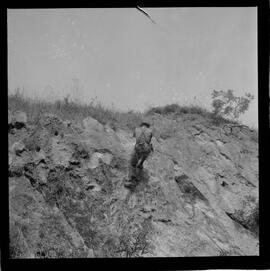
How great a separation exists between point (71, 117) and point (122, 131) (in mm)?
700

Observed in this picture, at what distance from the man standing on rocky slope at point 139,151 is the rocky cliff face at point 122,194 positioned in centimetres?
8

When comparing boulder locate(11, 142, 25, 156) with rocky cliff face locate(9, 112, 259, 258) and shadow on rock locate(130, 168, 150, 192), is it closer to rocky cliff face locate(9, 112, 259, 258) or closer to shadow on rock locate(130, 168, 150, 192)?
rocky cliff face locate(9, 112, 259, 258)

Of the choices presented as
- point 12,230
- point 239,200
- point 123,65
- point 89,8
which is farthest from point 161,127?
point 12,230

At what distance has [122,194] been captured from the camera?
5199 millimetres

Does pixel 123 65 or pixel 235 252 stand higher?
pixel 123 65

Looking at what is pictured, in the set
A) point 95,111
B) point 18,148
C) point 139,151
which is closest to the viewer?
point 18,148

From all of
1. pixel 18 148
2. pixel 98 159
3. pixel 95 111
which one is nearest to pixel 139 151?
pixel 98 159

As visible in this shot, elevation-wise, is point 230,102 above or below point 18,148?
above

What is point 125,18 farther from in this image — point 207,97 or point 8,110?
point 8,110

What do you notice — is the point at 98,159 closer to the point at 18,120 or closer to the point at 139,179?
the point at 139,179

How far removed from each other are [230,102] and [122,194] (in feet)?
6.13

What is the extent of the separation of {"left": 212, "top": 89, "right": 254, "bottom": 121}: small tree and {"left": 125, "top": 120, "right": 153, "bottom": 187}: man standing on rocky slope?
100 cm

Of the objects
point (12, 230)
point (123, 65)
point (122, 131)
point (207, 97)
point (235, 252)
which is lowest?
point (235, 252)

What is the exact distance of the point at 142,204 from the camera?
17.1 ft
